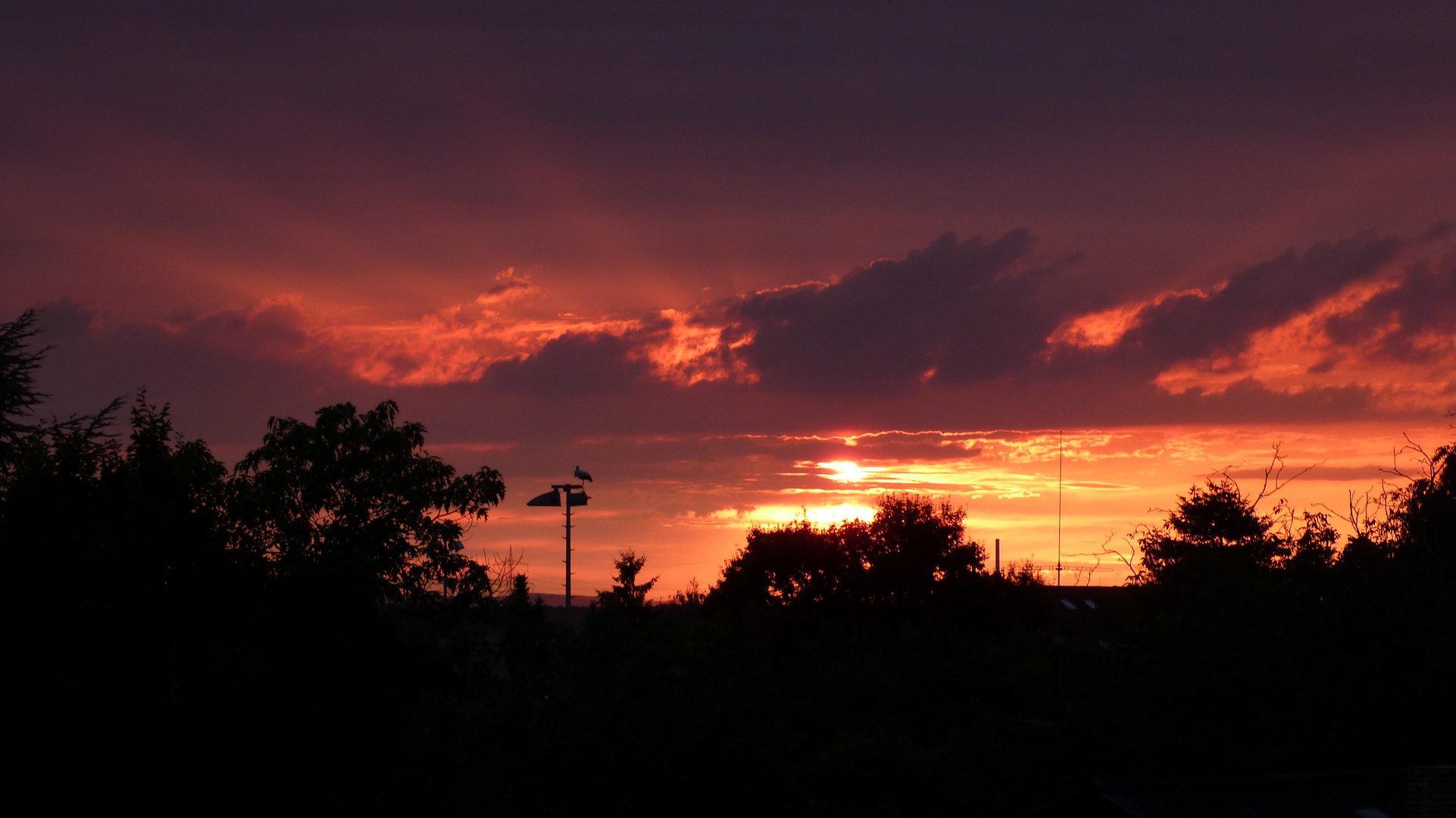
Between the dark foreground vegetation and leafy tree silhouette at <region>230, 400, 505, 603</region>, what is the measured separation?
0.07 metres

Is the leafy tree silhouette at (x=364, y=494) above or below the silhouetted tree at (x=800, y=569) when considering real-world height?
above

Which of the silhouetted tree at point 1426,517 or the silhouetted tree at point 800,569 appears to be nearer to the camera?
the silhouetted tree at point 1426,517

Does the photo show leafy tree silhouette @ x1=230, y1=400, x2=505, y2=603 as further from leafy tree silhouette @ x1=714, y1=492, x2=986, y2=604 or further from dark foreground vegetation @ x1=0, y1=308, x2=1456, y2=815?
leafy tree silhouette @ x1=714, y1=492, x2=986, y2=604

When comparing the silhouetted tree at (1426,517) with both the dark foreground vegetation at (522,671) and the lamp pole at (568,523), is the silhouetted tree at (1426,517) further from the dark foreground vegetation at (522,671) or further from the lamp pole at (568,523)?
the lamp pole at (568,523)

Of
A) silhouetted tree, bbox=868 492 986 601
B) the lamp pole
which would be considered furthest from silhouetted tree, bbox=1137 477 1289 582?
the lamp pole

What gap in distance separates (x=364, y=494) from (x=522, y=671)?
23.3 ft

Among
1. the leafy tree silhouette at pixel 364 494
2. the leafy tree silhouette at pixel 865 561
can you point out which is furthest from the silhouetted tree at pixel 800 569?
the leafy tree silhouette at pixel 364 494

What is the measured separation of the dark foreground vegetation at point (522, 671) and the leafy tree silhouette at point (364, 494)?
74mm

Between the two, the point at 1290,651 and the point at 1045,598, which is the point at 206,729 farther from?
the point at 1045,598

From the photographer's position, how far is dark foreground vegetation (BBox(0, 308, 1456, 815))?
1744cm

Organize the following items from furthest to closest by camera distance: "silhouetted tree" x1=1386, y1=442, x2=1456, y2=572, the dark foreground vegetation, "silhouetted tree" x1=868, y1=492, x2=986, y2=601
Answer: "silhouetted tree" x1=868, y1=492, x2=986, y2=601
"silhouetted tree" x1=1386, y1=442, x2=1456, y2=572
the dark foreground vegetation

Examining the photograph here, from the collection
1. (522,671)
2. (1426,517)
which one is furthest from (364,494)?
(1426,517)

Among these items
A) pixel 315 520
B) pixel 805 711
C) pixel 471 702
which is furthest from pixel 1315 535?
pixel 315 520

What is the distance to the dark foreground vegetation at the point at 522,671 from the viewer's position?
17.4 meters
